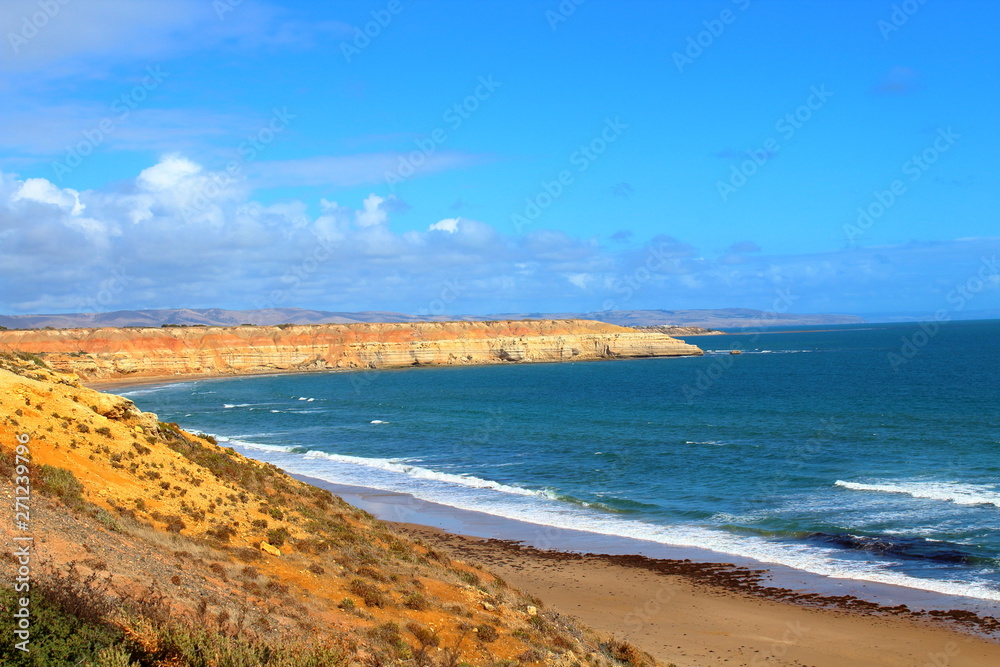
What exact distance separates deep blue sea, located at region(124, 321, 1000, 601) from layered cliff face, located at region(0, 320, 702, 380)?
103ft

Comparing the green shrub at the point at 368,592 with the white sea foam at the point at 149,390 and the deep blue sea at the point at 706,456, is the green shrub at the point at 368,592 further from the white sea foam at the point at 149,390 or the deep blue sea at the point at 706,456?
the white sea foam at the point at 149,390

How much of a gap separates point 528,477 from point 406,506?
661 cm

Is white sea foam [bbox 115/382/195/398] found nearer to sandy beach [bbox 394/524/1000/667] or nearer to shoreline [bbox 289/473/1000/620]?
shoreline [bbox 289/473/1000/620]

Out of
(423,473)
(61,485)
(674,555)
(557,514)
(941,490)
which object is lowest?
(423,473)

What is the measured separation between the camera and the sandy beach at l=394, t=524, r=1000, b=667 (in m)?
14.5

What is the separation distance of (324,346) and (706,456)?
9144 cm

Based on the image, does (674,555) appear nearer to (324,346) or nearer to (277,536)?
(277,536)

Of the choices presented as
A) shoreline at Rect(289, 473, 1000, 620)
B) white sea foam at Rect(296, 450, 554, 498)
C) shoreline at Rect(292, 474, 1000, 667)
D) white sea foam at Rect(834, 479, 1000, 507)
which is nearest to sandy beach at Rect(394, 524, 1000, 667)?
shoreline at Rect(292, 474, 1000, 667)

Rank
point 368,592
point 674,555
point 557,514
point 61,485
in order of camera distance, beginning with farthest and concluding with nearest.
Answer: point 557,514 → point 674,555 → point 61,485 → point 368,592

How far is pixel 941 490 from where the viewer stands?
2684cm

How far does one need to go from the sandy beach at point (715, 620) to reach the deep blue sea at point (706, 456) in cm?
275

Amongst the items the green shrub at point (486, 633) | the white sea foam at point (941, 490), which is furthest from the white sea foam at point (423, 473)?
the green shrub at point (486, 633)

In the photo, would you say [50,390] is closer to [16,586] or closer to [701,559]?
[16,586]

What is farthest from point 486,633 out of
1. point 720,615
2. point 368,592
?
point 720,615
